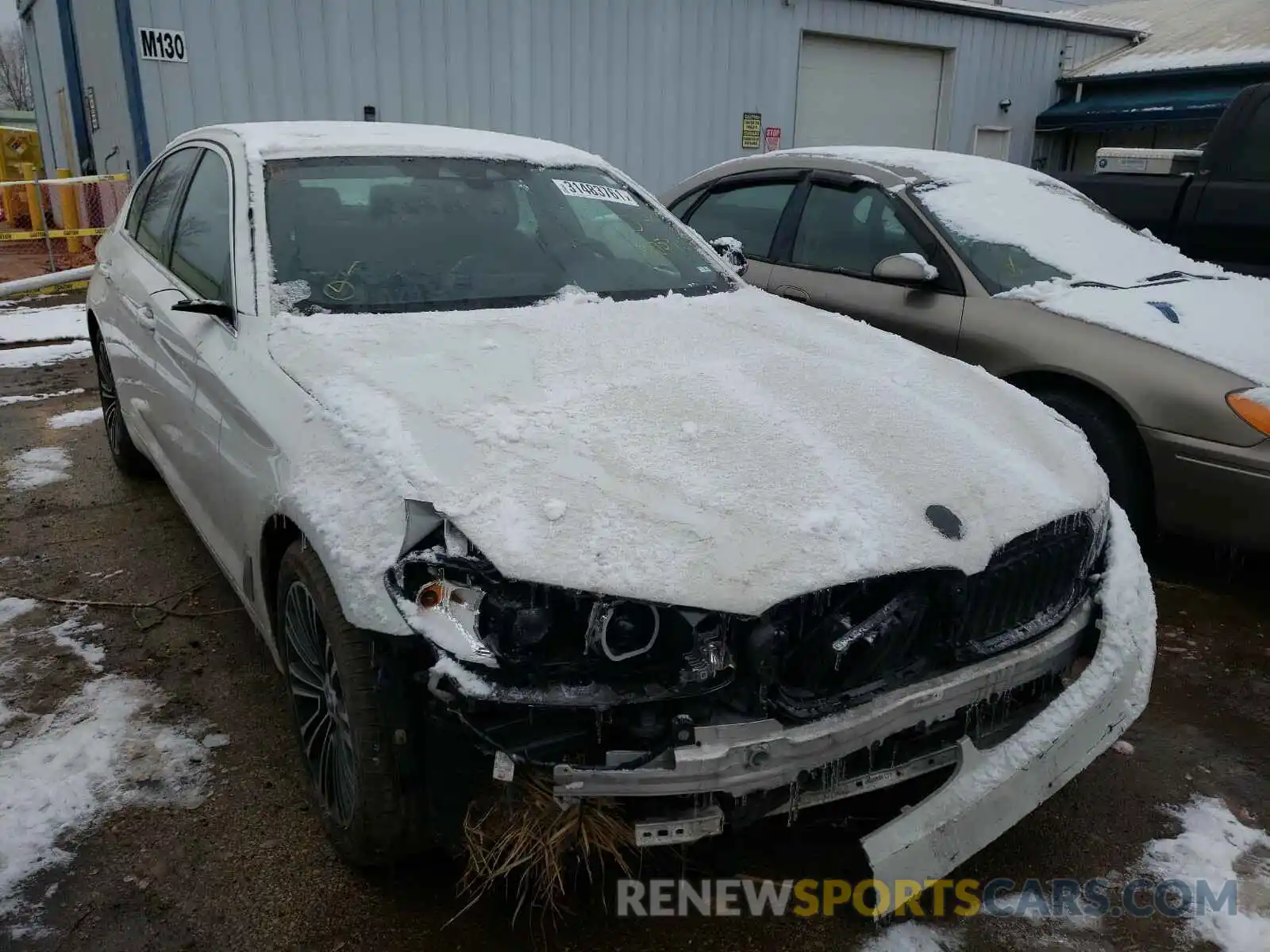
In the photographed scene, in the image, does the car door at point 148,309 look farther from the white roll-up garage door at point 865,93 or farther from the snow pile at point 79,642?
the white roll-up garage door at point 865,93

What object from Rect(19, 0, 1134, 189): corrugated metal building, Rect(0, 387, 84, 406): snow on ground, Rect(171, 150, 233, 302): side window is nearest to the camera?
Rect(171, 150, 233, 302): side window

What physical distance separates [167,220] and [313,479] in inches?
86.8

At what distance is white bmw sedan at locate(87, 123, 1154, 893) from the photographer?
5.81 feet

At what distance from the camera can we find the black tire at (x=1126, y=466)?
145 inches

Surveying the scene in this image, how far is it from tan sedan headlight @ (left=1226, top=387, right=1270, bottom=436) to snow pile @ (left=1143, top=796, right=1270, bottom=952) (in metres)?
1.41

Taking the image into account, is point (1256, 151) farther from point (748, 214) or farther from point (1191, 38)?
point (1191, 38)

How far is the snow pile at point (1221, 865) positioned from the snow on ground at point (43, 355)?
746cm

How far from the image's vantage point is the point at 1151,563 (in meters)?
4.03

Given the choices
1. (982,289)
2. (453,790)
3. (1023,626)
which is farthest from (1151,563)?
(453,790)

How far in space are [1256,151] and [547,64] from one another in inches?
271

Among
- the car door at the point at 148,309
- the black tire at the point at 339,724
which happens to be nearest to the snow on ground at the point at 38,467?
the car door at the point at 148,309

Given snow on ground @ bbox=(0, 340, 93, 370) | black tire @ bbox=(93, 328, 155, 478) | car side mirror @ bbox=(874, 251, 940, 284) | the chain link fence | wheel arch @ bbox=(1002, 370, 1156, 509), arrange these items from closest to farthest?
wheel arch @ bbox=(1002, 370, 1156, 509) < car side mirror @ bbox=(874, 251, 940, 284) < black tire @ bbox=(93, 328, 155, 478) < snow on ground @ bbox=(0, 340, 93, 370) < the chain link fence

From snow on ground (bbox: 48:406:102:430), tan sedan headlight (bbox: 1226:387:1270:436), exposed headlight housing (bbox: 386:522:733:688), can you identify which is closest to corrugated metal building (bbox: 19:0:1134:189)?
snow on ground (bbox: 48:406:102:430)

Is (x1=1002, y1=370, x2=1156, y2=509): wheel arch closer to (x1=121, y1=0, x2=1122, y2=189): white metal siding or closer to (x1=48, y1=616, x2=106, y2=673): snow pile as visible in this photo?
(x1=48, y1=616, x2=106, y2=673): snow pile
